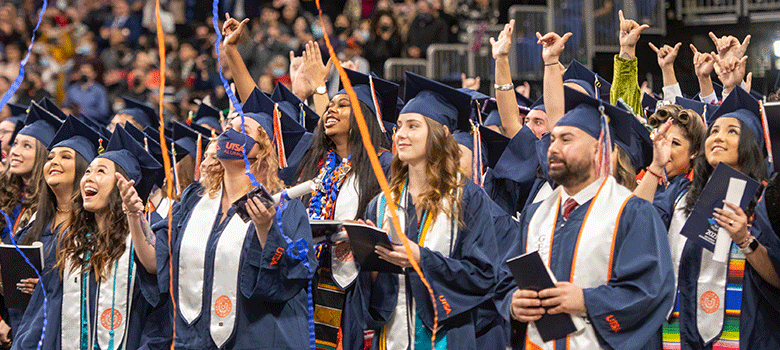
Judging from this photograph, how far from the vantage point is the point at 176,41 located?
43.0 ft

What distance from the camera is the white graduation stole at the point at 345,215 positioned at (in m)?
4.24

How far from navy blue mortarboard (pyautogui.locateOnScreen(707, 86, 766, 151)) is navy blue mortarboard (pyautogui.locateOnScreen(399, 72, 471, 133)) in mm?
1236

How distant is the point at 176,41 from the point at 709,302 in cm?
1067

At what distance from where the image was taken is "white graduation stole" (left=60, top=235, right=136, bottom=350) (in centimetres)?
435

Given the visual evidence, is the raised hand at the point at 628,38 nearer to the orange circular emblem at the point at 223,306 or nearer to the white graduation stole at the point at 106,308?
the orange circular emblem at the point at 223,306

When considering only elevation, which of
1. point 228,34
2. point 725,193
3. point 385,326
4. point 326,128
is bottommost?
point 385,326

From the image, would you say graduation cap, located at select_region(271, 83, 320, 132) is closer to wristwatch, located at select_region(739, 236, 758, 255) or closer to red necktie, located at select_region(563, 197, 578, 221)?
red necktie, located at select_region(563, 197, 578, 221)

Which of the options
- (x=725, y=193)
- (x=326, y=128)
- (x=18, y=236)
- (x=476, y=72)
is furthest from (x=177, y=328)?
(x=476, y=72)

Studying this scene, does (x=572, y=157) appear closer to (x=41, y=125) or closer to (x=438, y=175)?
(x=438, y=175)

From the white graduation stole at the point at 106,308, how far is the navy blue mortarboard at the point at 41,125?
1.65 m

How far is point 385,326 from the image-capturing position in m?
3.78

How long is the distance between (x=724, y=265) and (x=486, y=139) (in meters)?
1.40

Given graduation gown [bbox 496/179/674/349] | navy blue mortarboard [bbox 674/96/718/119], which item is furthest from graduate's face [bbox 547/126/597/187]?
navy blue mortarboard [bbox 674/96/718/119]

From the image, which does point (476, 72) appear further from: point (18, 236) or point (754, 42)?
point (18, 236)
